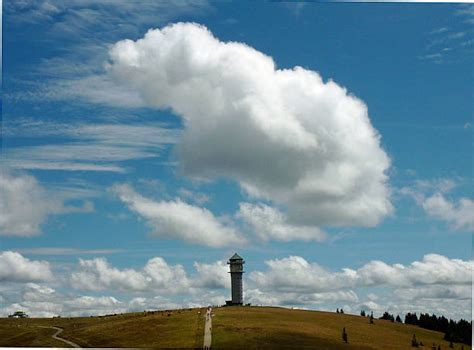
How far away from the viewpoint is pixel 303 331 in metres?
91.9

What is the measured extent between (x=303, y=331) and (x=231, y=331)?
34.2 ft

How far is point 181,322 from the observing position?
98.1 m

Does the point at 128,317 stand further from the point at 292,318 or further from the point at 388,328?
the point at 388,328

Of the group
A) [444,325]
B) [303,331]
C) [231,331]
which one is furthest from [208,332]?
[444,325]

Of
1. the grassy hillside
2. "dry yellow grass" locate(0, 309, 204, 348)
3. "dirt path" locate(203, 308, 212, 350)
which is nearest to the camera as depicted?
"dirt path" locate(203, 308, 212, 350)

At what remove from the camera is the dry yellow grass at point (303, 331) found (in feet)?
273

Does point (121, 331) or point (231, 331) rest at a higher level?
point (121, 331)

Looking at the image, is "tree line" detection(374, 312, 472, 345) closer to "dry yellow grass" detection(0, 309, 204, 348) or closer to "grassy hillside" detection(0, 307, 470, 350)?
"grassy hillside" detection(0, 307, 470, 350)

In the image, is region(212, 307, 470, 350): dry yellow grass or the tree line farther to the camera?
the tree line

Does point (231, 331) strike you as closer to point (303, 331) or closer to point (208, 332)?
point (208, 332)

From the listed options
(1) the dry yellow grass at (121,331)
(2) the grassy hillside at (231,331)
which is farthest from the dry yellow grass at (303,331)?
(1) the dry yellow grass at (121,331)

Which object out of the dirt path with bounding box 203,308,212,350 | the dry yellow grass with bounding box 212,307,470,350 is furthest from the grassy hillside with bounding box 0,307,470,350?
the dirt path with bounding box 203,308,212,350

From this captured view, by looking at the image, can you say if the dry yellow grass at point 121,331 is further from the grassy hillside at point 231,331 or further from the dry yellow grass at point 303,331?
the dry yellow grass at point 303,331

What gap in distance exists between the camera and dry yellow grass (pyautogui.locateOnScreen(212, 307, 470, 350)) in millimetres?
83125
